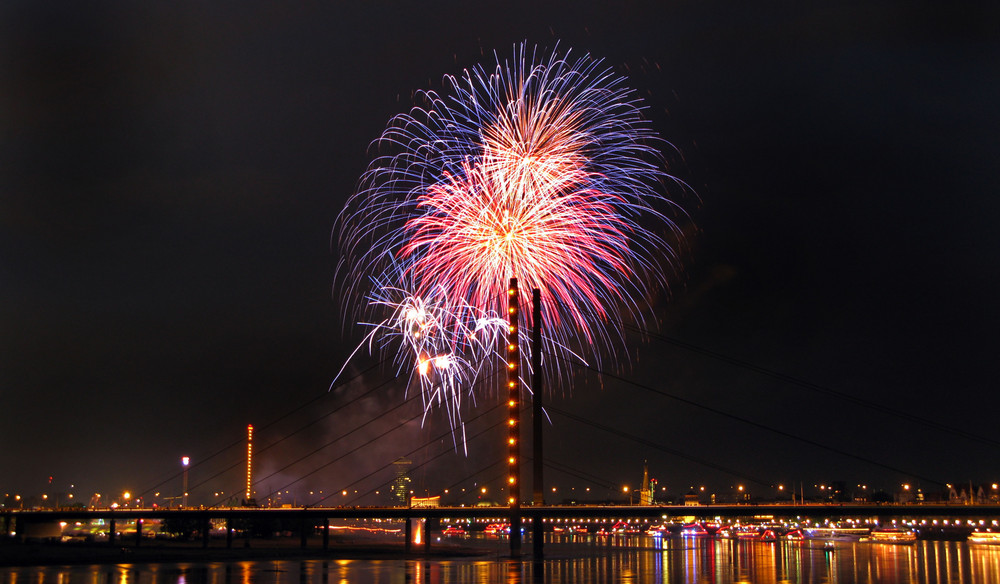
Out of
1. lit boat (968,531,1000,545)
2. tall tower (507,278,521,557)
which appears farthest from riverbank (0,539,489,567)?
lit boat (968,531,1000,545)

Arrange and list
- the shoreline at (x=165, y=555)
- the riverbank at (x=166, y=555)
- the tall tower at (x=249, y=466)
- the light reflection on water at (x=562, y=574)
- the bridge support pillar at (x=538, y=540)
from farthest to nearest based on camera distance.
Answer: the tall tower at (x=249, y=466) < the bridge support pillar at (x=538, y=540) < the riverbank at (x=166, y=555) < the shoreline at (x=165, y=555) < the light reflection on water at (x=562, y=574)

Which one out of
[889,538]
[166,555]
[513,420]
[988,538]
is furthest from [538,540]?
[988,538]

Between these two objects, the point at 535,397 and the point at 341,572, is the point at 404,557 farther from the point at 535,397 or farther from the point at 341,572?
the point at 341,572

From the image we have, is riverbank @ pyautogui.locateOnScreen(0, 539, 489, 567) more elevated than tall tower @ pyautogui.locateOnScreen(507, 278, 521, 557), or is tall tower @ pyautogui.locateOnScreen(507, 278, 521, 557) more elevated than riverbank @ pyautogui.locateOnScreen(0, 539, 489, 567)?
tall tower @ pyautogui.locateOnScreen(507, 278, 521, 557)

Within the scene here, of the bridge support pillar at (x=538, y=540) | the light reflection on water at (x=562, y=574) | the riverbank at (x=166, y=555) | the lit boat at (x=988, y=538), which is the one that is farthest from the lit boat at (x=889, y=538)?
the bridge support pillar at (x=538, y=540)

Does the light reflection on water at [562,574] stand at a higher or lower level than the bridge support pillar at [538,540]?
lower

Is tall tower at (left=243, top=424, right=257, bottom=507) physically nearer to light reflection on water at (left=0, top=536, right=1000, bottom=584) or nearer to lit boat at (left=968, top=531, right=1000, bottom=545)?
light reflection on water at (left=0, top=536, right=1000, bottom=584)

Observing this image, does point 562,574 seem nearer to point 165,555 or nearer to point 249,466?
point 165,555

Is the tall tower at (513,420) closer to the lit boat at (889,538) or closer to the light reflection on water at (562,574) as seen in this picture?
the light reflection on water at (562,574)

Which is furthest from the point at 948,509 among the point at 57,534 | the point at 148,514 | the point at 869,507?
the point at 57,534

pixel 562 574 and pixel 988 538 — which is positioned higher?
pixel 562 574

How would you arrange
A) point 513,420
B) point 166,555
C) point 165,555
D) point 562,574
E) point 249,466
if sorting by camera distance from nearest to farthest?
point 562,574 < point 513,420 < point 165,555 < point 166,555 < point 249,466
